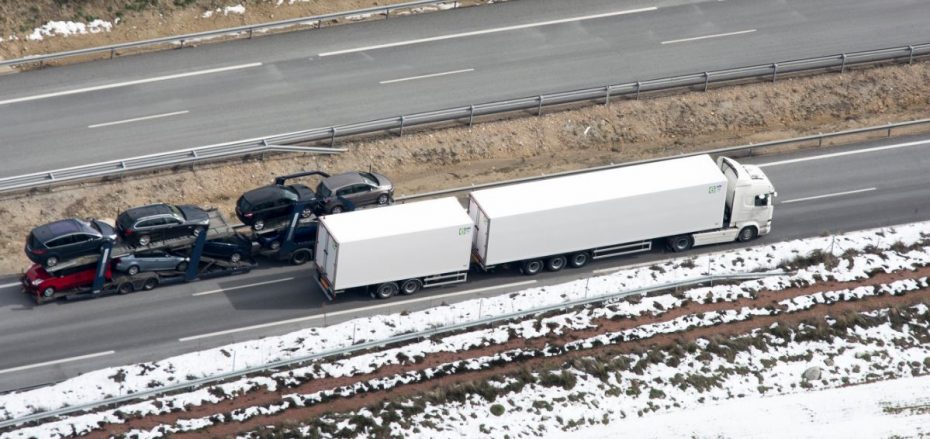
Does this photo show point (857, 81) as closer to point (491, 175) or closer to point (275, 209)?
point (491, 175)

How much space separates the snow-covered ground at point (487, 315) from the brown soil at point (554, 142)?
741 cm

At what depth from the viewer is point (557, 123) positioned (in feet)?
176

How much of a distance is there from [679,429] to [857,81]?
22418mm

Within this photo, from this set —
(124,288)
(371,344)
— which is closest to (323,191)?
(371,344)

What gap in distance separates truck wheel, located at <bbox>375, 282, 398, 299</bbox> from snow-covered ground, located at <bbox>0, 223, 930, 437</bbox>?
1330 millimetres

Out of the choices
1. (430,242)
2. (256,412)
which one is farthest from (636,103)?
(256,412)

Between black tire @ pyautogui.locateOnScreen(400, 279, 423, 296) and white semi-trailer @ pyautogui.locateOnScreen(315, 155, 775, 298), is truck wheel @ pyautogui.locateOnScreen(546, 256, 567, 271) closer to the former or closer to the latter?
white semi-trailer @ pyautogui.locateOnScreen(315, 155, 775, 298)

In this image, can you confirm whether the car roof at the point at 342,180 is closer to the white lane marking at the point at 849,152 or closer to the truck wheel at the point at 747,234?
the truck wheel at the point at 747,234

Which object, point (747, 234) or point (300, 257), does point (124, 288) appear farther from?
point (747, 234)

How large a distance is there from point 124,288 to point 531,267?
1320cm

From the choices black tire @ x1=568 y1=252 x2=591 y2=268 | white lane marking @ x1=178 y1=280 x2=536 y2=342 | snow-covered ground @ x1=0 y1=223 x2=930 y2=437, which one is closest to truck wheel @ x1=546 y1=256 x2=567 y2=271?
black tire @ x1=568 y1=252 x2=591 y2=268

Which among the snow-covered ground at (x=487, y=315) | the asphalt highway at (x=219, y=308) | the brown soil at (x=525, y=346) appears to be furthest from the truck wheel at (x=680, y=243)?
the brown soil at (x=525, y=346)

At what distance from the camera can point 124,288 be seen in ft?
145

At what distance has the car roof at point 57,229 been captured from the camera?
141ft
